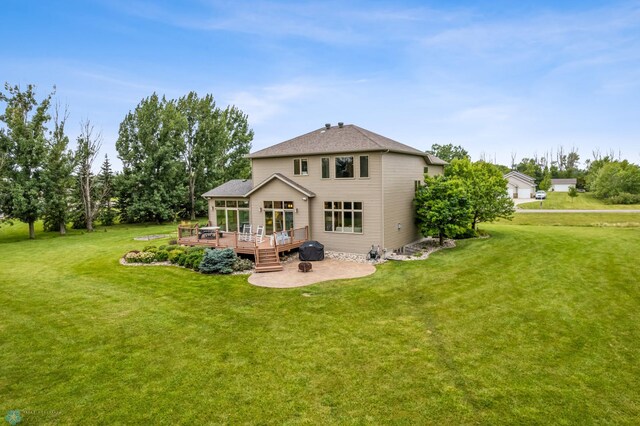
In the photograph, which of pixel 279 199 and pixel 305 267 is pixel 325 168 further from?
pixel 305 267

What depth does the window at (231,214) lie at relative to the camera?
21.7m

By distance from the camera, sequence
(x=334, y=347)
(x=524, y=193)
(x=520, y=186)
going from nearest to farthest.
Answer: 1. (x=334, y=347)
2. (x=524, y=193)
3. (x=520, y=186)

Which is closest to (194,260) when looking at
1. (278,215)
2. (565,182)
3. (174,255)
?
(174,255)

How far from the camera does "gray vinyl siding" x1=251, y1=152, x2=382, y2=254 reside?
1784cm

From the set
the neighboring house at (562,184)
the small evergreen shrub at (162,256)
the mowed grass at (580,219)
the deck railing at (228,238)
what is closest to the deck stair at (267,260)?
the deck railing at (228,238)

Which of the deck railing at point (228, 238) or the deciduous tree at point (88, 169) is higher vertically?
the deciduous tree at point (88, 169)

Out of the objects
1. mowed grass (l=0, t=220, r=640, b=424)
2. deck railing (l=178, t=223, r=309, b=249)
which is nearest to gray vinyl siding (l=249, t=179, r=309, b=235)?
deck railing (l=178, t=223, r=309, b=249)

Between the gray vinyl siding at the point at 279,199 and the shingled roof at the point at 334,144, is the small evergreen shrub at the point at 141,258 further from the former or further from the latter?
the shingled roof at the point at 334,144

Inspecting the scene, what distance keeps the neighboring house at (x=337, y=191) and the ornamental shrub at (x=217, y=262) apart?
14.0 feet

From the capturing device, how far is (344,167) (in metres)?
18.5

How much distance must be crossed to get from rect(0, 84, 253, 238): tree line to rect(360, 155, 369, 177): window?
769 centimetres

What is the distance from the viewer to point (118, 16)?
766 inches

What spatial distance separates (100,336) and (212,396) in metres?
4.63

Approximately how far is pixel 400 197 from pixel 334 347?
12.3 m
